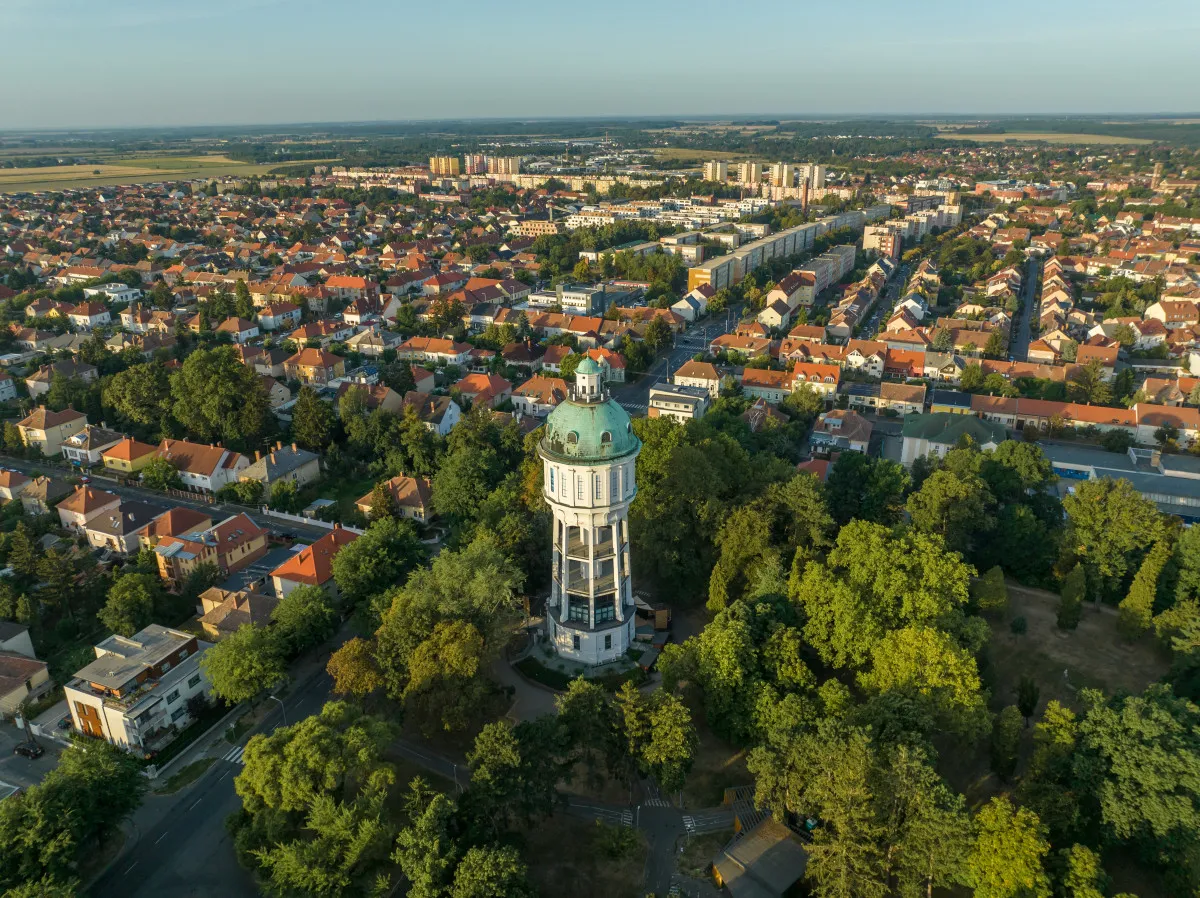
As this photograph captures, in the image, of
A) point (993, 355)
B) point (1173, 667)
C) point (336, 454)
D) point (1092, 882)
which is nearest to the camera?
point (1092, 882)

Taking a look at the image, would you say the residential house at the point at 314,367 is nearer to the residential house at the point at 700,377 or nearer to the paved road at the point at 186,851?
the residential house at the point at 700,377

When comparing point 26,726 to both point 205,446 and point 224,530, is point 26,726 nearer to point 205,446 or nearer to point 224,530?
point 224,530

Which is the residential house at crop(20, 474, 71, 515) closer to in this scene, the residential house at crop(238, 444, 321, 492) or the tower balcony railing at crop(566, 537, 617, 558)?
the residential house at crop(238, 444, 321, 492)

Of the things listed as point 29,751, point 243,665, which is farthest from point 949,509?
point 29,751

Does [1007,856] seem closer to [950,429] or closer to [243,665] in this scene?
[243,665]

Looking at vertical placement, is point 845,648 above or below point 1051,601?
above

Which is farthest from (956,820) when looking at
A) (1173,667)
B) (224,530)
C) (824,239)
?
(824,239)
